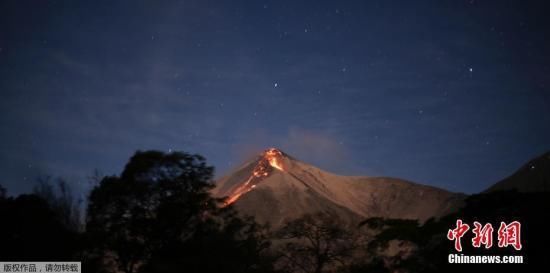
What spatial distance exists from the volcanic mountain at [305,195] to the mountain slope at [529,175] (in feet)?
56.2

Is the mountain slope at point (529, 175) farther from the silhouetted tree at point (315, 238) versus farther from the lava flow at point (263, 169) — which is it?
the silhouetted tree at point (315, 238)

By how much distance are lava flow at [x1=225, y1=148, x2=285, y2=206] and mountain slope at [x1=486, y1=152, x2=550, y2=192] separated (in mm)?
74178

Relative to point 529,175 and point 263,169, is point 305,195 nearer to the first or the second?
point 263,169

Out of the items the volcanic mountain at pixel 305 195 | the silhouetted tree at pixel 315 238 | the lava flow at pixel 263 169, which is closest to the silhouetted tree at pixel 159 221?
the silhouetted tree at pixel 315 238

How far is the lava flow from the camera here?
165312 millimetres

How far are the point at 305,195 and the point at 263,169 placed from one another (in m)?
30.6

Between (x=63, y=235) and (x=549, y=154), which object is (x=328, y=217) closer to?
(x=63, y=235)

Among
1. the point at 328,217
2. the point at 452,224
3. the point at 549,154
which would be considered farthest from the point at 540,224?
the point at 549,154

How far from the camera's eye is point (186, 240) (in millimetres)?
22078

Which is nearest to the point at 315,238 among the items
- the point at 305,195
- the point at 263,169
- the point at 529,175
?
the point at 529,175

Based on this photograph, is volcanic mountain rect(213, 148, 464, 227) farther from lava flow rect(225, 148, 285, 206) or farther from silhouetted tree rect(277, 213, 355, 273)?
silhouetted tree rect(277, 213, 355, 273)

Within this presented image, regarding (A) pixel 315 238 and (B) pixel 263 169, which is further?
(B) pixel 263 169

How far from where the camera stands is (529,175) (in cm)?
12469

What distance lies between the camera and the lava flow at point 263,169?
165m
